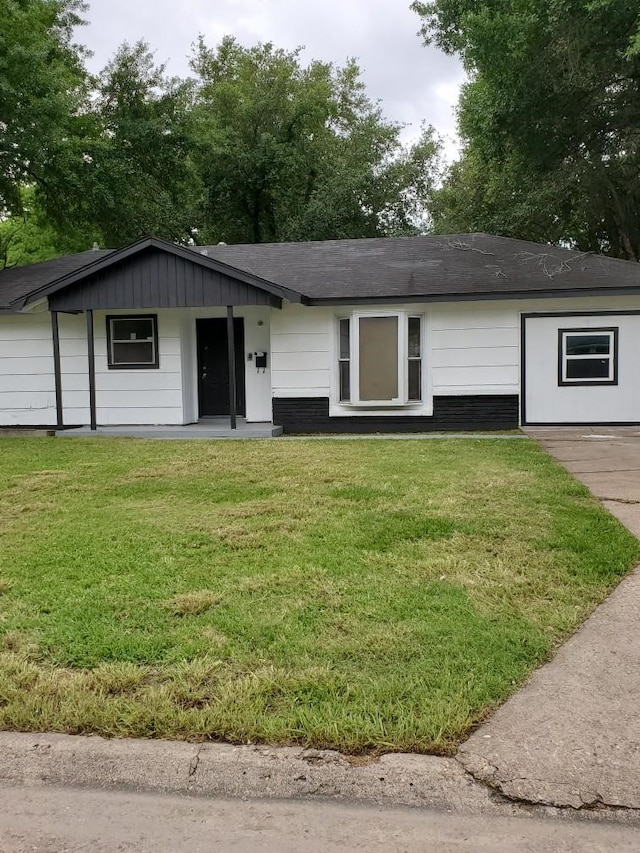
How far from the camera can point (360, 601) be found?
350 centimetres

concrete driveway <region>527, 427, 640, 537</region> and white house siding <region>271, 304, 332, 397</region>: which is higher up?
white house siding <region>271, 304, 332, 397</region>

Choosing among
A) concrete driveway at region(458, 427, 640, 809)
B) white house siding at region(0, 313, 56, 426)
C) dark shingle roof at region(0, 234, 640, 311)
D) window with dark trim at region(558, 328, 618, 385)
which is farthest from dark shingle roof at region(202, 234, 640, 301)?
concrete driveway at region(458, 427, 640, 809)

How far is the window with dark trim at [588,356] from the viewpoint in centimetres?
1159

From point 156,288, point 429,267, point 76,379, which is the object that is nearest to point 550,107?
point 429,267

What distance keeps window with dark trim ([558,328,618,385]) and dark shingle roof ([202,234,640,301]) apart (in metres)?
0.94

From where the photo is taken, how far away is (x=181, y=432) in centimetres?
1152

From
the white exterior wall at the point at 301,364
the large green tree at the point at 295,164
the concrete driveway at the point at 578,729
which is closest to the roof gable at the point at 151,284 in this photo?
the white exterior wall at the point at 301,364

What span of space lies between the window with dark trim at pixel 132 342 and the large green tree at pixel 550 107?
8.63m

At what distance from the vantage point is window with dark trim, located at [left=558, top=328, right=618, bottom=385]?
11594 millimetres

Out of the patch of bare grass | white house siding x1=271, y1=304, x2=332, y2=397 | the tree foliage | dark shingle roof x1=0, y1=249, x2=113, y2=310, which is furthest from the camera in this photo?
the tree foliage

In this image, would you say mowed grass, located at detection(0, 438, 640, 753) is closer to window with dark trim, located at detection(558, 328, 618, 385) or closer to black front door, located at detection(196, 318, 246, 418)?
window with dark trim, located at detection(558, 328, 618, 385)

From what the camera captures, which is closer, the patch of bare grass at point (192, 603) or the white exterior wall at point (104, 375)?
the patch of bare grass at point (192, 603)

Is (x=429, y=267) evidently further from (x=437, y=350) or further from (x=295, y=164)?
(x=295, y=164)

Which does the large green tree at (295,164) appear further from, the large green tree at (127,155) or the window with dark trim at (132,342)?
the window with dark trim at (132,342)
